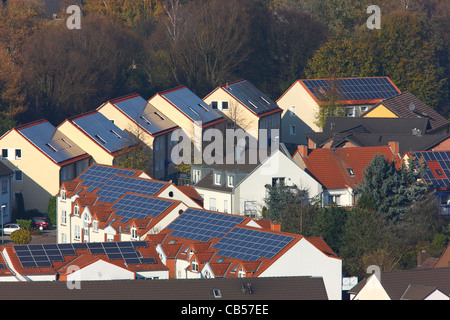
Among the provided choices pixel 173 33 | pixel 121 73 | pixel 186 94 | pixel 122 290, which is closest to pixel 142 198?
pixel 122 290

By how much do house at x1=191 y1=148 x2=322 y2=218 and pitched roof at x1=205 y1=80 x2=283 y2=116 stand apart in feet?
65.4

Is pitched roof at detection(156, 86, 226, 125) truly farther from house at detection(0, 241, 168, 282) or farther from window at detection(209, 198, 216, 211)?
house at detection(0, 241, 168, 282)

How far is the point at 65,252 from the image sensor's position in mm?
50062

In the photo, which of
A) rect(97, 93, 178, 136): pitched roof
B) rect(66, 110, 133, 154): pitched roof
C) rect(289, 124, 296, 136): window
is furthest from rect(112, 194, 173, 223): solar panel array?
rect(289, 124, 296, 136): window

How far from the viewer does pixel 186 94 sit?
8281cm

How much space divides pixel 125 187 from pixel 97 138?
35.5 ft

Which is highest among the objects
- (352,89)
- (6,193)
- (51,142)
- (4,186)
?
(352,89)

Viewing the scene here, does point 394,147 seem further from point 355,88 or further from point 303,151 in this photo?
point 355,88

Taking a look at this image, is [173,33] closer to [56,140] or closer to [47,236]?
[56,140]

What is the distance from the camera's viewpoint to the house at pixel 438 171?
2574 inches

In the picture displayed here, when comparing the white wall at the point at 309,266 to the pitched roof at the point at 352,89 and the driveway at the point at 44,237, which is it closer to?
Answer: the driveway at the point at 44,237

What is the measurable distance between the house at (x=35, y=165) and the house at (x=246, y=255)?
1639 centimetres

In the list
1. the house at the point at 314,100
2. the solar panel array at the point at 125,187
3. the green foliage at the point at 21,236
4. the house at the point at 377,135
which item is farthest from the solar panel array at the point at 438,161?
the green foliage at the point at 21,236

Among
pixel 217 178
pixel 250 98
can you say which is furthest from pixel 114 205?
pixel 250 98
